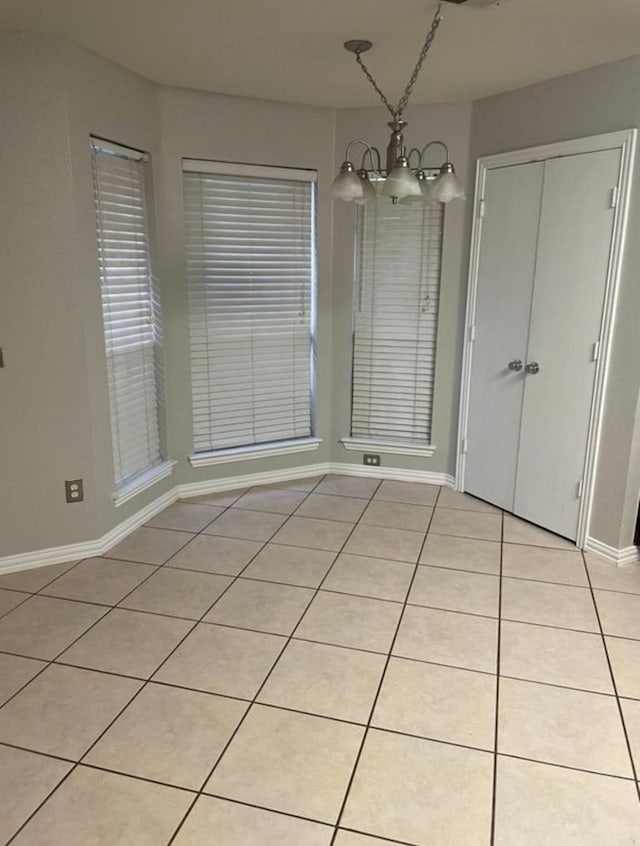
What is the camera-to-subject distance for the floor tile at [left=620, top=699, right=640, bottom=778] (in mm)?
1950

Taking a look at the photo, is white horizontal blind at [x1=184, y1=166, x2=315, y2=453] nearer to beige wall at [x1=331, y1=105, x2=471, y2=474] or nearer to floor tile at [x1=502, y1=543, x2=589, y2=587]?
beige wall at [x1=331, y1=105, x2=471, y2=474]

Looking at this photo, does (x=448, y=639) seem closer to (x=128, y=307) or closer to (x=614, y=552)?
(x=614, y=552)

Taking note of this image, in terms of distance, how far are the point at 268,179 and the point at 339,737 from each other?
3130 millimetres

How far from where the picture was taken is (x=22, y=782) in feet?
6.05

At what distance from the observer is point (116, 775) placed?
6.13 feet

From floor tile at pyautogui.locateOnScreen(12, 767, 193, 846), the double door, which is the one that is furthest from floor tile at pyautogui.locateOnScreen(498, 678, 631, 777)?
the double door

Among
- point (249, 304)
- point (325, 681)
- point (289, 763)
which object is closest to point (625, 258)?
point (249, 304)

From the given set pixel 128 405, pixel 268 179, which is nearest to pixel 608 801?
pixel 128 405

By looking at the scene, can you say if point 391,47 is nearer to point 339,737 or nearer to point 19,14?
point 19,14

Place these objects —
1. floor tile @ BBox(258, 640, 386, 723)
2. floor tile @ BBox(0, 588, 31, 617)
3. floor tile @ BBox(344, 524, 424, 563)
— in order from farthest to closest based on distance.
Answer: floor tile @ BBox(344, 524, 424, 563) → floor tile @ BBox(0, 588, 31, 617) → floor tile @ BBox(258, 640, 386, 723)

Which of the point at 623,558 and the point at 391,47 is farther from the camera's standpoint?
the point at 623,558

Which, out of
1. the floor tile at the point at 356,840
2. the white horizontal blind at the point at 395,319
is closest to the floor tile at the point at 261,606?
the floor tile at the point at 356,840

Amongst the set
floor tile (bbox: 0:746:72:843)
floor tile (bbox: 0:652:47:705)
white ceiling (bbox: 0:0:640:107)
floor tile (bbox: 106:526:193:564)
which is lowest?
floor tile (bbox: 0:746:72:843)

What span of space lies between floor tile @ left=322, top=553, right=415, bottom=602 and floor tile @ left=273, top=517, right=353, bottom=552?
0.17 metres
